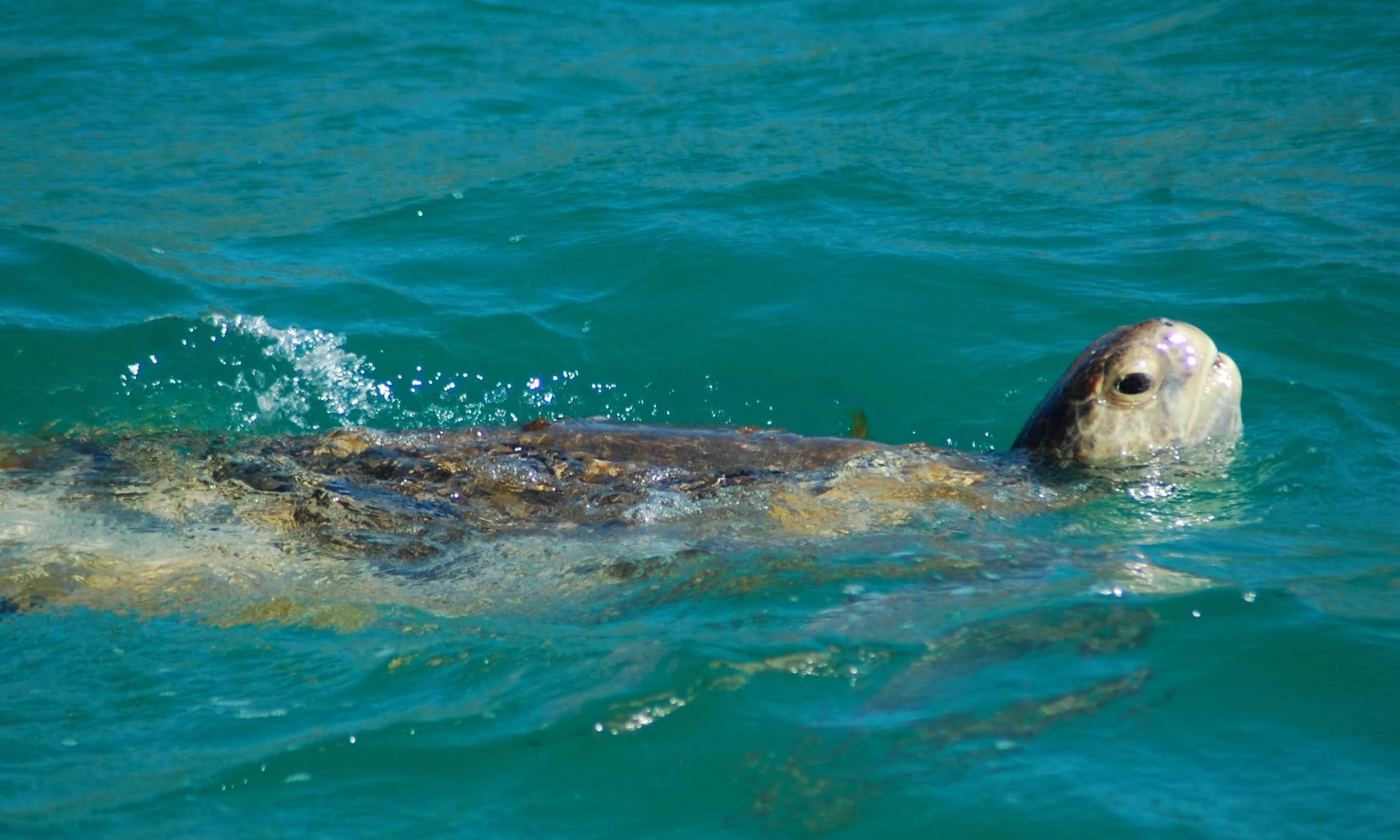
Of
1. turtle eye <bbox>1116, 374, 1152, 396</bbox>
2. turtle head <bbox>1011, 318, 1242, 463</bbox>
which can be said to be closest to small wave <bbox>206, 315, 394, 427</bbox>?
turtle head <bbox>1011, 318, 1242, 463</bbox>

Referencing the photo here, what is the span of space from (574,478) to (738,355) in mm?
2544

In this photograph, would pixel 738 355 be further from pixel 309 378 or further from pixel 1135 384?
pixel 1135 384

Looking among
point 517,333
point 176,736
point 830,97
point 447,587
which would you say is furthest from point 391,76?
point 176,736

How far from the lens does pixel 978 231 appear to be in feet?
29.6

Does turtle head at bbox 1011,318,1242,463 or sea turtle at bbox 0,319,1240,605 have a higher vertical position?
turtle head at bbox 1011,318,1242,463

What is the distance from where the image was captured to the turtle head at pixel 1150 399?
17.8 feet

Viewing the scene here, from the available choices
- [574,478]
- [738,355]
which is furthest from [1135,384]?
[738,355]

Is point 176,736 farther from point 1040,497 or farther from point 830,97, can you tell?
point 830,97

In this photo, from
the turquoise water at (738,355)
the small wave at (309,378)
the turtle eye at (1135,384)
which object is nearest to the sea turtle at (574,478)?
the turtle eye at (1135,384)

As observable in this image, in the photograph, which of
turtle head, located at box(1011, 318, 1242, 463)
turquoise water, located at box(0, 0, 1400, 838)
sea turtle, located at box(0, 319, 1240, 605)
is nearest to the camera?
turquoise water, located at box(0, 0, 1400, 838)

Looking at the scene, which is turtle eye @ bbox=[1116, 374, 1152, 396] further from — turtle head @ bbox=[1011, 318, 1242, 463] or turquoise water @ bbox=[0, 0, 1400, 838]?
turquoise water @ bbox=[0, 0, 1400, 838]

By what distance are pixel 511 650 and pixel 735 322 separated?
13.3 ft

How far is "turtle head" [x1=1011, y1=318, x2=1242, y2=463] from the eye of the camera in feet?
17.8

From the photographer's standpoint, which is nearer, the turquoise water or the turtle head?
the turquoise water
